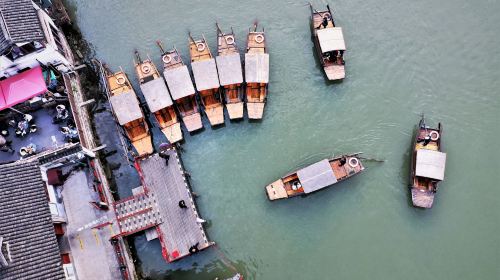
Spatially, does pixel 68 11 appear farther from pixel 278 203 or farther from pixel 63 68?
pixel 278 203

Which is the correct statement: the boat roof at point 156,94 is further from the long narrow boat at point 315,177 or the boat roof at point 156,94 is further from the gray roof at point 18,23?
the long narrow boat at point 315,177

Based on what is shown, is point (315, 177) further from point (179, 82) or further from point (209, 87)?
point (179, 82)

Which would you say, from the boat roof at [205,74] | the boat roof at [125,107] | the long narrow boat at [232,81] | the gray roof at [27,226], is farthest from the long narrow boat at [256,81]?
the gray roof at [27,226]

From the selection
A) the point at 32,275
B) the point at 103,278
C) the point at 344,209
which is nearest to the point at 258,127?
the point at 344,209

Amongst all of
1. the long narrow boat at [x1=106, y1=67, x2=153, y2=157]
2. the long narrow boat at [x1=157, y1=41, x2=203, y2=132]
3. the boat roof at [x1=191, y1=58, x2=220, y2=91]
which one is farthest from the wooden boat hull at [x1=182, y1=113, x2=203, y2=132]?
the long narrow boat at [x1=106, y1=67, x2=153, y2=157]

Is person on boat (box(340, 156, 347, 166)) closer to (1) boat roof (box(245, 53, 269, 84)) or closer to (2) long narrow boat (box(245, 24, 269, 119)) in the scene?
(2) long narrow boat (box(245, 24, 269, 119))

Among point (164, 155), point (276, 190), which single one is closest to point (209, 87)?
point (164, 155)
